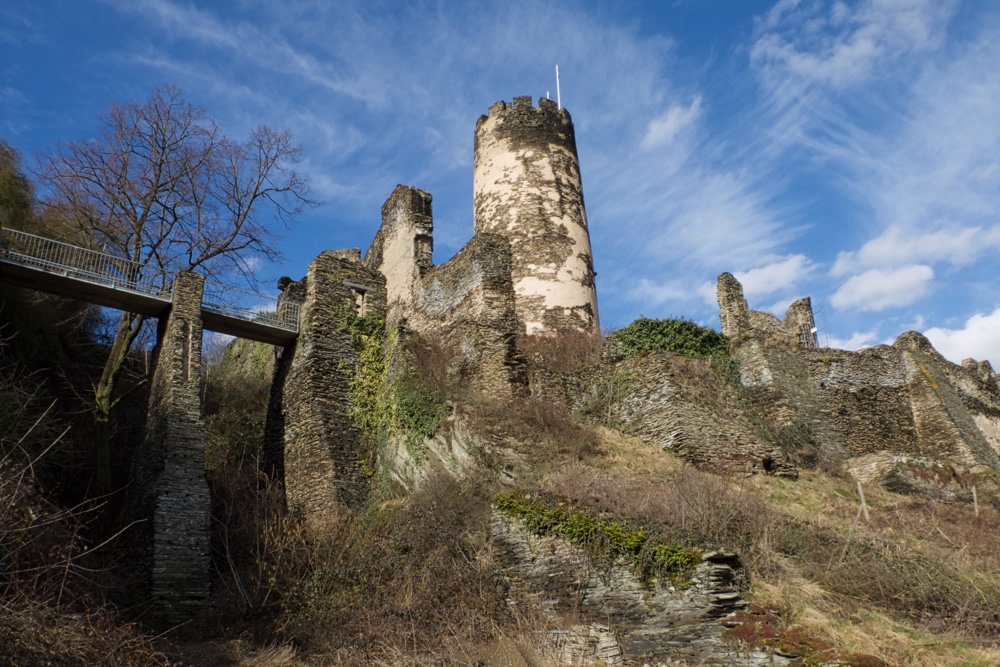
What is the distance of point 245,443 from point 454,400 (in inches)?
281

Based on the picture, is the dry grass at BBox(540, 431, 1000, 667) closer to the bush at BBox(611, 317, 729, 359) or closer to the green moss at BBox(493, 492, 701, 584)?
the green moss at BBox(493, 492, 701, 584)

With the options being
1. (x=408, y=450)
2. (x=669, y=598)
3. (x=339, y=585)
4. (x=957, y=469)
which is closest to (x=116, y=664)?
(x=339, y=585)

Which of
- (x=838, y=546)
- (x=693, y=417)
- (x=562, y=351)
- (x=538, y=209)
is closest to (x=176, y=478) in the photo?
(x=562, y=351)

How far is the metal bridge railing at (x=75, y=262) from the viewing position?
51.4 feet

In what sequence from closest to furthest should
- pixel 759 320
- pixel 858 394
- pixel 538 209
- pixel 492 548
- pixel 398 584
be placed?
pixel 492 548 < pixel 398 584 < pixel 858 394 < pixel 538 209 < pixel 759 320

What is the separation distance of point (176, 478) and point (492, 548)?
647 cm

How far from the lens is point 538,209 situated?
20172mm

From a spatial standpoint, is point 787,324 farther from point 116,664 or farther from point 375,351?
point 116,664

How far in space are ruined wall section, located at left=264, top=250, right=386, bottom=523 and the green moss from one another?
5778mm

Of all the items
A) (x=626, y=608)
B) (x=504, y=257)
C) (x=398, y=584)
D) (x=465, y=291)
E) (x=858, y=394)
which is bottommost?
(x=626, y=608)

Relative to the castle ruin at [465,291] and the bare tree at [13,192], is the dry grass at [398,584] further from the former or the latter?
the bare tree at [13,192]

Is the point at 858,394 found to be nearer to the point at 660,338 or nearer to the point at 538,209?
the point at 660,338

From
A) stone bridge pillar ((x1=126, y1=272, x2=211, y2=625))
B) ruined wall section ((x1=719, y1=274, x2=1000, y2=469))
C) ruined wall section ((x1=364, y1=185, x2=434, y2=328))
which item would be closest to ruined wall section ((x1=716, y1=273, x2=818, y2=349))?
ruined wall section ((x1=719, y1=274, x2=1000, y2=469))

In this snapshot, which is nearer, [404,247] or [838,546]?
[838,546]
